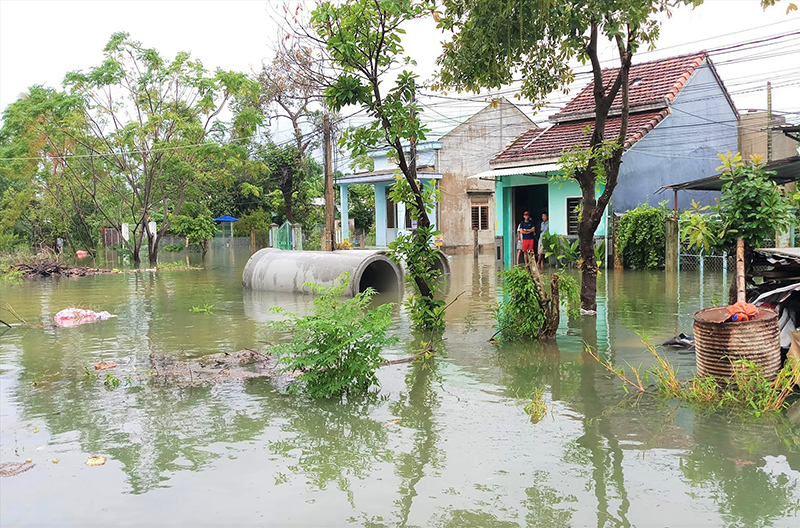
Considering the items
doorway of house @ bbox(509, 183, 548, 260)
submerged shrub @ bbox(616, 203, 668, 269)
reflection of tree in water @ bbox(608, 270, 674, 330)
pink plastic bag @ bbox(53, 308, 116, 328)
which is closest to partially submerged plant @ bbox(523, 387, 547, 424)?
reflection of tree in water @ bbox(608, 270, 674, 330)

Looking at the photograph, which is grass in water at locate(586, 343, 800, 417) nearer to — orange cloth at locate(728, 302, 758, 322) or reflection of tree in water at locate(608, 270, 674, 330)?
orange cloth at locate(728, 302, 758, 322)

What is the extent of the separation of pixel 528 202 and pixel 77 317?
59.2 feet

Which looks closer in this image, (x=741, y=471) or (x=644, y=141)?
(x=741, y=471)

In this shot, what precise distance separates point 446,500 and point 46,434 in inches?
136

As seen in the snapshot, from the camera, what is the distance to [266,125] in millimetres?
38250

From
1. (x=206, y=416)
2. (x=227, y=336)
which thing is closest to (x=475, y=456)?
(x=206, y=416)

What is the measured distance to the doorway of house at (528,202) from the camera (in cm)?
2480

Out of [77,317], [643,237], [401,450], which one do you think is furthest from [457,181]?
[401,450]

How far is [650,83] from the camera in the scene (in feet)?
75.3

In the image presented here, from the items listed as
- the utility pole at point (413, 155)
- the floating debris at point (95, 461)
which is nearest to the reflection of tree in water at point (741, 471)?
the floating debris at point (95, 461)

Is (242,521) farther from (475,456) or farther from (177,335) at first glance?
(177,335)

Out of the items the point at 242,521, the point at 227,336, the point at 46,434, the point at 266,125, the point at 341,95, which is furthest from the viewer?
the point at 266,125

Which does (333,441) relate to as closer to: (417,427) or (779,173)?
(417,427)

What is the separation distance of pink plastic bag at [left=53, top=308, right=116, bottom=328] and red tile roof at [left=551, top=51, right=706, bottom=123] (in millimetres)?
16180
